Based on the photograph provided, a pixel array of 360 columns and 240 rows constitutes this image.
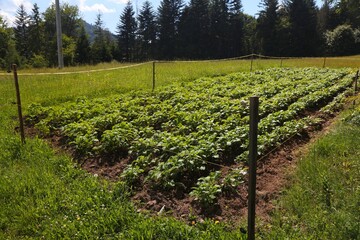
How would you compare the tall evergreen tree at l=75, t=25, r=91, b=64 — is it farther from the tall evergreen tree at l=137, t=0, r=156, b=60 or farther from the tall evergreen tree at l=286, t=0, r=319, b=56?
the tall evergreen tree at l=286, t=0, r=319, b=56

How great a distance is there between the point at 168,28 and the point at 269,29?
63.0ft

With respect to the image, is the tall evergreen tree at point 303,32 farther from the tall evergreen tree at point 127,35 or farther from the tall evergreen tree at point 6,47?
the tall evergreen tree at point 6,47

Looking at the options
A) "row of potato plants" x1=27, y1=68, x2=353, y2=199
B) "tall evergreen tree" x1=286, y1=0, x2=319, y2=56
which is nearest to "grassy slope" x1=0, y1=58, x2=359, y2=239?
"row of potato plants" x1=27, y1=68, x2=353, y2=199

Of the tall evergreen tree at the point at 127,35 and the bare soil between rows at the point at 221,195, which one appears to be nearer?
the bare soil between rows at the point at 221,195

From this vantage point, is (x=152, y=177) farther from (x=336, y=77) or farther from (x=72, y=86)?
(x=336, y=77)

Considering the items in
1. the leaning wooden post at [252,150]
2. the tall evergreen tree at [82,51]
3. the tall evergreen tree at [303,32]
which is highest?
the tall evergreen tree at [303,32]

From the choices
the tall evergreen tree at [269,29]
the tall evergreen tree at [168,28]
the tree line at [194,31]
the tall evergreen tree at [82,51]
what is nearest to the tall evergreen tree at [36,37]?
the tree line at [194,31]

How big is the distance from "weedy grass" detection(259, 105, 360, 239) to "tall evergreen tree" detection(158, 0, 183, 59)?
182ft

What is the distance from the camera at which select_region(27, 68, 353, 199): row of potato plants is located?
174 inches

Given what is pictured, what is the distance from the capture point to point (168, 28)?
196ft

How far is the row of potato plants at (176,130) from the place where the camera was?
4.43 metres

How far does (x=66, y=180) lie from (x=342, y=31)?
48.0 metres

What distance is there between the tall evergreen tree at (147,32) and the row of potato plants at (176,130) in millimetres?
52798

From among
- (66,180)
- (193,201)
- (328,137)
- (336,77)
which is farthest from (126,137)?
(336,77)
